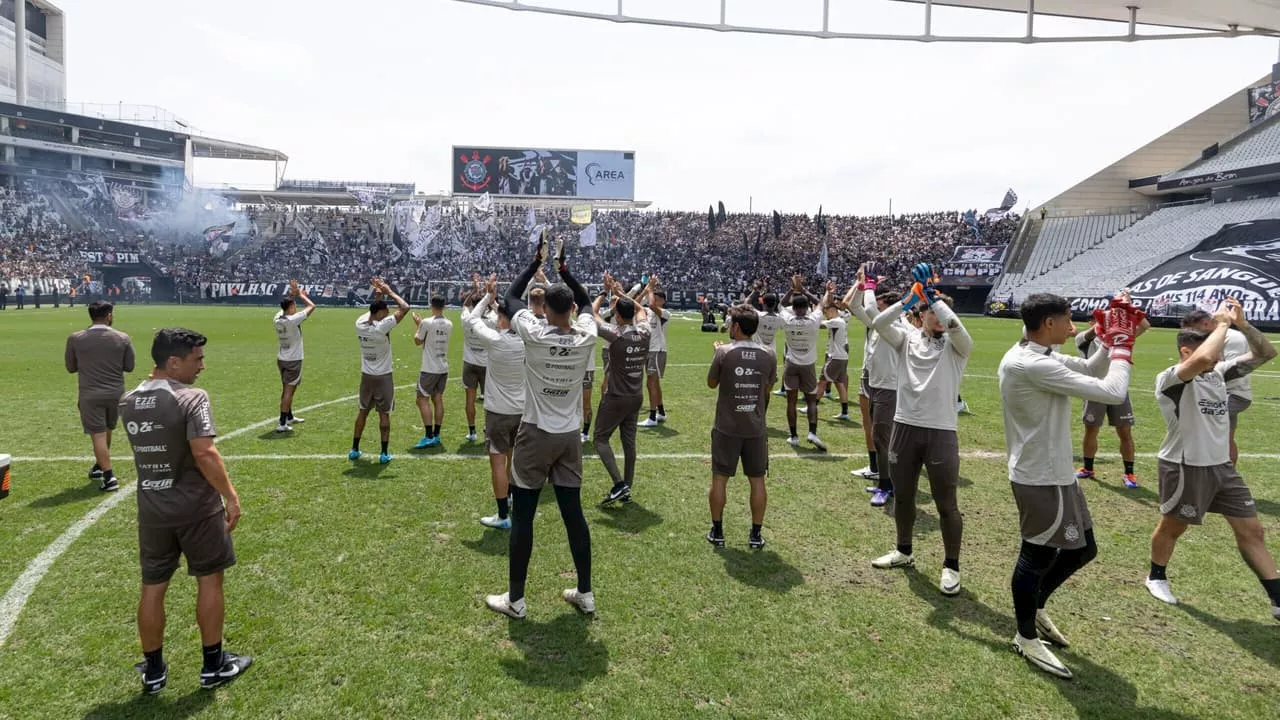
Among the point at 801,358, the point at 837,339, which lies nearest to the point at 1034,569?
the point at 801,358

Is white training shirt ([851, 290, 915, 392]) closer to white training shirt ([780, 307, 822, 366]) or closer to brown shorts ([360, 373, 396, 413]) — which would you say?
white training shirt ([780, 307, 822, 366])

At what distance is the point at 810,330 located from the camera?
10539 millimetres

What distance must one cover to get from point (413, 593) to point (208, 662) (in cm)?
153

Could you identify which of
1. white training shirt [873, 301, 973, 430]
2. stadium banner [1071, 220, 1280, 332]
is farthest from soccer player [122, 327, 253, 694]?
stadium banner [1071, 220, 1280, 332]

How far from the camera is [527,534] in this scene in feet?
16.5

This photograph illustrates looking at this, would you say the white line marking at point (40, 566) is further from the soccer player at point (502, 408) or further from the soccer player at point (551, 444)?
the soccer player at point (502, 408)

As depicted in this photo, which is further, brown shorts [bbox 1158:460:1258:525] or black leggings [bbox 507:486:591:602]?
brown shorts [bbox 1158:460:1258:525]

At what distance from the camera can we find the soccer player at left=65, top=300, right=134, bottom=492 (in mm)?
7785

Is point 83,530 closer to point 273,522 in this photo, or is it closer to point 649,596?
point 273,522

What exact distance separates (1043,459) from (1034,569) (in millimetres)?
754

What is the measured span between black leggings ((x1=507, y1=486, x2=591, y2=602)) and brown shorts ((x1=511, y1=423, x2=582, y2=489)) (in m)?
0.08

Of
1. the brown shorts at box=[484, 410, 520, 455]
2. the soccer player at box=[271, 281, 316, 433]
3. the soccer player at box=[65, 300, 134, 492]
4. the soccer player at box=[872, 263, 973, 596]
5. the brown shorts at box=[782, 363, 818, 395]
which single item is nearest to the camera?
the soccer player at box=[872, 263, 973, 596]

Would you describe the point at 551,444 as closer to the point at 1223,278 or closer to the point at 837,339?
the point at 837,339

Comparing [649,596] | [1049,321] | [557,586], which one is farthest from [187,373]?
[1049,321]
